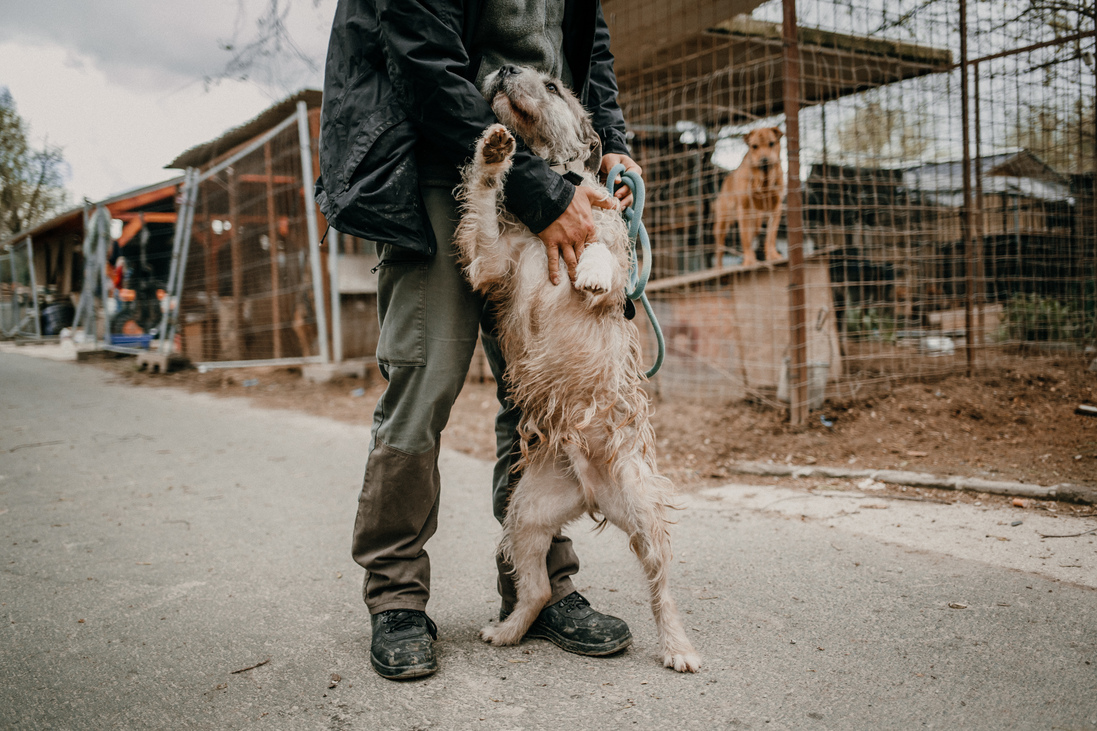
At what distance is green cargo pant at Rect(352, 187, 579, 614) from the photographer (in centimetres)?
176

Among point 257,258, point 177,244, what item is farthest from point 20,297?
point 257,258

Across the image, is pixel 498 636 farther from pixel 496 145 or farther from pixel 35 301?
pixel 35 301

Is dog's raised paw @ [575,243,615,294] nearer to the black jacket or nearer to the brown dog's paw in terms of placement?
the black jacket

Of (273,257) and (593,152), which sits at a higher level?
(273,257)

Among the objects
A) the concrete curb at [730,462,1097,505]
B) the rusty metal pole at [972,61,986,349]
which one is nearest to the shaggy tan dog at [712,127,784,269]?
the rusty metal pole at [972,61,986,349]

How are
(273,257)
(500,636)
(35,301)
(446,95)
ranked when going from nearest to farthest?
(446,95), (500,636), (273,257), (35,301)

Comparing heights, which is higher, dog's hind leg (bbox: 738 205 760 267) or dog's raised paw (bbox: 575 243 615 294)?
dog's hind leg (bbox: 738 205 760 267)

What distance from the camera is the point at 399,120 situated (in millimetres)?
1689

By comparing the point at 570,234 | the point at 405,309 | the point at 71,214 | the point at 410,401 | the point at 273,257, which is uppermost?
the point at 71,214

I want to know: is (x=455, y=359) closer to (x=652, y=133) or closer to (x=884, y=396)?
(x=884, y=396)

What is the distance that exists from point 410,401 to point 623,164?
3.34 ft

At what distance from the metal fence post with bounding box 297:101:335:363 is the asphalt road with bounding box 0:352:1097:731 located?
366 cm

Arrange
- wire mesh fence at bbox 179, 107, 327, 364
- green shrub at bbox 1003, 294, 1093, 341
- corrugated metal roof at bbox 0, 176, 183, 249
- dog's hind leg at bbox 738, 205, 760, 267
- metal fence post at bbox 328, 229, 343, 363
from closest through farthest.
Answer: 1. green shrub at bbox 1003, 294, 1093, 341
2. dog's hind leg at bbox 738, 205, 760, 267
3. metal fence post at bbox 328, 229, 343, 363
4. wire mesh fence at bbox 179, 107, 327, 364
5. corrugated metal roof at bbox 0, 176, 183, 249

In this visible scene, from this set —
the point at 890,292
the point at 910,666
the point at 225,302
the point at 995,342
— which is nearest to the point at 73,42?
the point at 225,302
